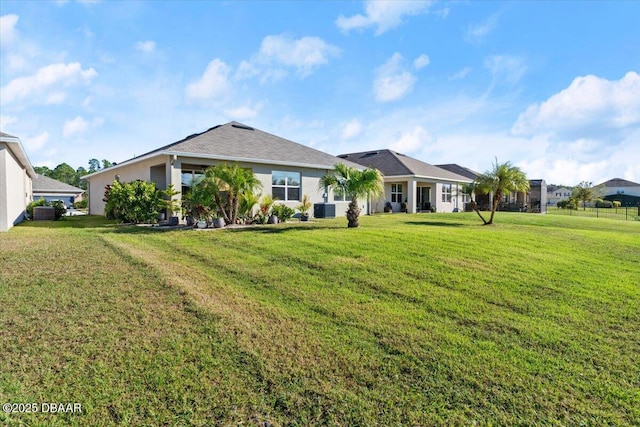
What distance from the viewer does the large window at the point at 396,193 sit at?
95.7 feet

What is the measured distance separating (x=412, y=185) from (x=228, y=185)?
1709 centimetres

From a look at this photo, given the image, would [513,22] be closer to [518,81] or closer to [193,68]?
[518,81]

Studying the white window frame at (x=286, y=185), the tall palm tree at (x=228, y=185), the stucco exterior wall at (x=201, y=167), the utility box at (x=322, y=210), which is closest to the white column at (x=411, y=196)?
the stucco exterior wall at (x=201, y=167)

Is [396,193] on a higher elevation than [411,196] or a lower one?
higher

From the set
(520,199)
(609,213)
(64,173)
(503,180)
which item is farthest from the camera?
(64,173)

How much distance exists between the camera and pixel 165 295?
5824mm

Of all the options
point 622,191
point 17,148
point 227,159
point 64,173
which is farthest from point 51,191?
point 622,191

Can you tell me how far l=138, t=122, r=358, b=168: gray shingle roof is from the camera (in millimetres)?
16500

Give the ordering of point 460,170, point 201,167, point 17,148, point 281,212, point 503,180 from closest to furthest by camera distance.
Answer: point 17,148 < point 281,212 < point 201,167 < point 503,180 < point 460,170

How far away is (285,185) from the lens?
1941 centimetres

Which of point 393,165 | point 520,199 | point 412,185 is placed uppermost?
point 393,165

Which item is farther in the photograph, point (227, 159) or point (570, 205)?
point (570, 205)

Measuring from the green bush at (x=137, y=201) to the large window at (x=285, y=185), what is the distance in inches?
224

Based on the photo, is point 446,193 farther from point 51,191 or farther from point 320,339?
point 51,191
